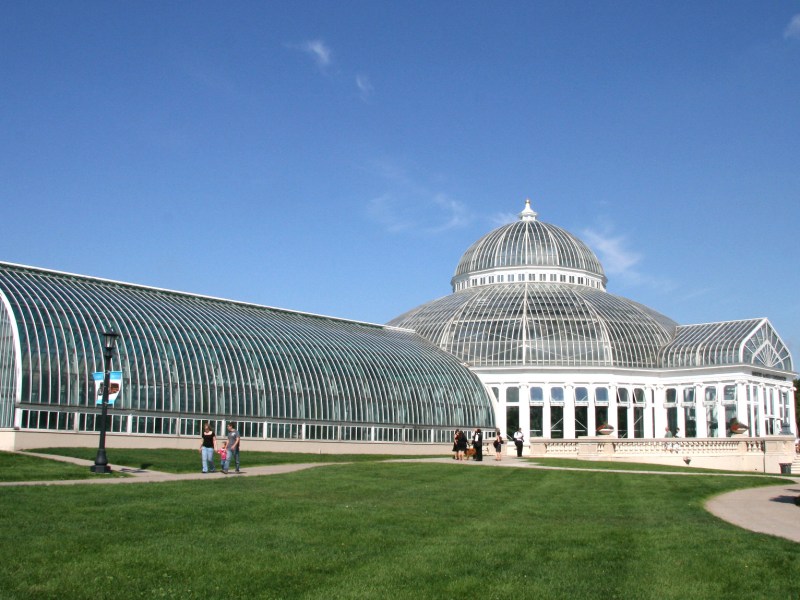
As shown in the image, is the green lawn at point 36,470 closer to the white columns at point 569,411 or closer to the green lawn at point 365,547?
the green lawn at point 365,547

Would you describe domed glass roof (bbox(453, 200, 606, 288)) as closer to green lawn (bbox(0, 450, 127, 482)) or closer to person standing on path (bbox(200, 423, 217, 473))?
person standing on path (bbox(200, 423, 217, 473))

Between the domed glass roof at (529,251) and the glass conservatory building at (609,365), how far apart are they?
20.2 feet

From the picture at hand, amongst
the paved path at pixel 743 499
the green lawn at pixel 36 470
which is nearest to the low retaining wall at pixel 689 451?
the paved path at pixel 743 499

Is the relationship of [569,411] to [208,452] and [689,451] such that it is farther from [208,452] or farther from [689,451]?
[208,452]

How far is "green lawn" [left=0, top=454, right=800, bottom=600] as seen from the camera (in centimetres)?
1398

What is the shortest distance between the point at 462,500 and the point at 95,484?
10.7 meters

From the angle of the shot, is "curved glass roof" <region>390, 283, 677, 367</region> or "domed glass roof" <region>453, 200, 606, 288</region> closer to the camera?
"curved glass roof" <region>390, 283, 677, 367</region>

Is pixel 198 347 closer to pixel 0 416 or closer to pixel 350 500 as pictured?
pixel 0 416

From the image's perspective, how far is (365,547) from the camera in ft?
56.6

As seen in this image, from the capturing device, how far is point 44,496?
23.6 metres

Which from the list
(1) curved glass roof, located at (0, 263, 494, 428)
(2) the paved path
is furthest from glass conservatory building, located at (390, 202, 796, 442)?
(2) the paved path

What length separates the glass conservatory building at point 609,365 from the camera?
88000 mm

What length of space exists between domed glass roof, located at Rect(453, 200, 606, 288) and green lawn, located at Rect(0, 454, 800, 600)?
248ft

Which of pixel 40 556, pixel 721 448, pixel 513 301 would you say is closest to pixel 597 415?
pixel 513 301
